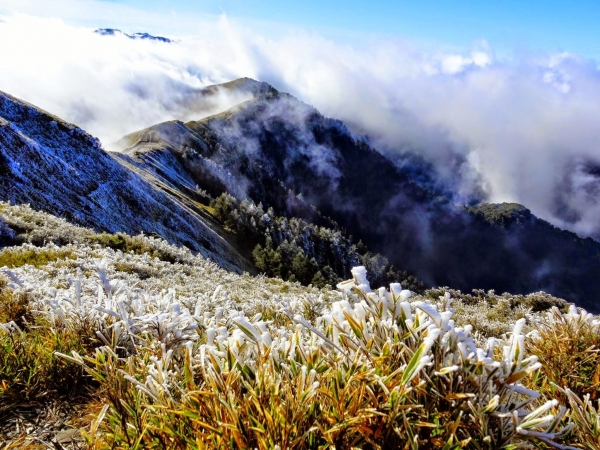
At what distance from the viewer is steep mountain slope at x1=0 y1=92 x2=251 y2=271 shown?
33.7 metres

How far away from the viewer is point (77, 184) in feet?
130

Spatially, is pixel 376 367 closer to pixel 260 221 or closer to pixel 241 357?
pixel 241 357

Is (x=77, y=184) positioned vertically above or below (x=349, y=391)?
below

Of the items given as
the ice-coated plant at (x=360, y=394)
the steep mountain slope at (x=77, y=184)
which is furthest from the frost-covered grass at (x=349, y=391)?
the steep mountain slope at (x=77, y=184)

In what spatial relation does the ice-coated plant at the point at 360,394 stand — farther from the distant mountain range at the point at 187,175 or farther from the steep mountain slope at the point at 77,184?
the distant mountain range at the point at 187,175

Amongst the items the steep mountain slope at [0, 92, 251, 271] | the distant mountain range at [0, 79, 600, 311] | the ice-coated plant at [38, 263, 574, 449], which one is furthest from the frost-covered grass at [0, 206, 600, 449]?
the distant mountain range at [0, 79, 600, 311]

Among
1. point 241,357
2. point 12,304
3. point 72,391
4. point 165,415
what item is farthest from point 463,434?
point 12,304

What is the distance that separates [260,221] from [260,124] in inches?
3760

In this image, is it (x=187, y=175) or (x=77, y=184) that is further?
(x=187, y=175)

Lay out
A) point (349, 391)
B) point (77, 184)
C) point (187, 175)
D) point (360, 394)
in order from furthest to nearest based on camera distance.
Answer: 1. point (187, 175)
2. point (77, 184)
3. point (349, 391)
4. point (360, 394)

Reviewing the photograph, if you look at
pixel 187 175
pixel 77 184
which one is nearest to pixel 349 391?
pixel 77 184

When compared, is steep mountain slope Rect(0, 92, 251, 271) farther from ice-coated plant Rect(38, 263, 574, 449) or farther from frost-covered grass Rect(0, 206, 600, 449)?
ice-coated plant Rect(38, 263, 574, 449)

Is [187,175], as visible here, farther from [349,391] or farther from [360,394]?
[360,394]

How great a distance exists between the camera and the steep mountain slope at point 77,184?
33.7 m
